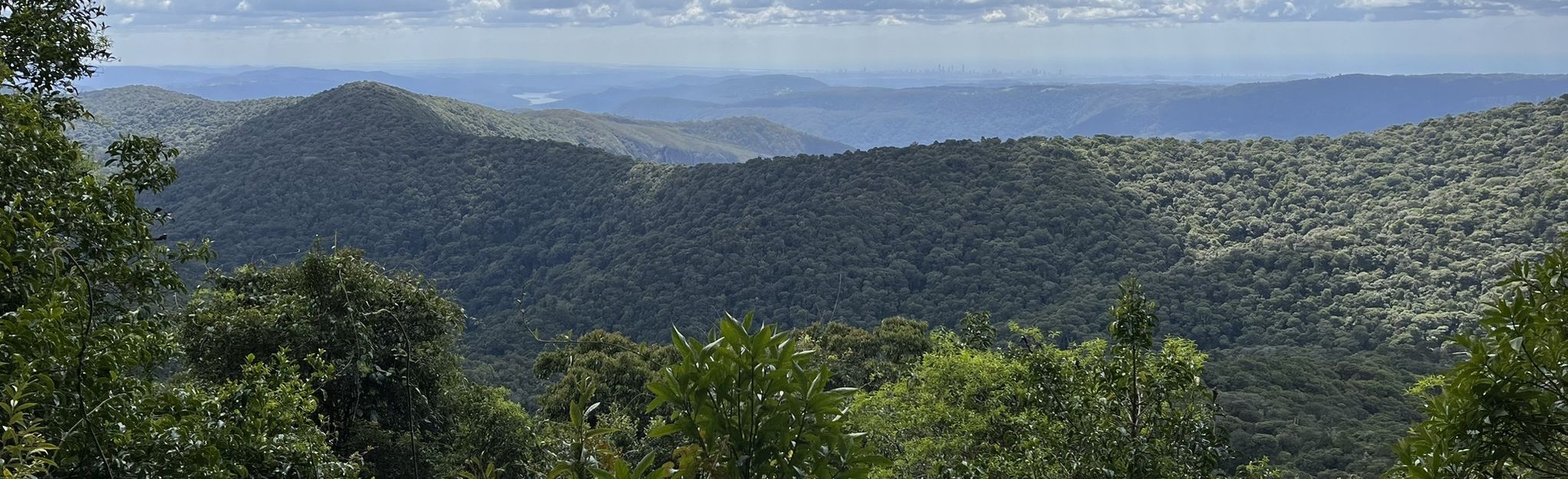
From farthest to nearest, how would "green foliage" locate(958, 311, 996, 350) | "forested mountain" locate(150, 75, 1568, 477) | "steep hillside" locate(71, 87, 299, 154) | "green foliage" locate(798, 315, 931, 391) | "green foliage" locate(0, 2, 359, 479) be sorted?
"steep hillside" locate(71, 87, 299, 154) < "forested mountain" locate(150, 75, 1568, 477) < "green foliage" locate(798, 315, 931, 391) < "green foliage" locate(958, 311, 996, 350) < "green foliage" locate(0, 2, 359, 479)

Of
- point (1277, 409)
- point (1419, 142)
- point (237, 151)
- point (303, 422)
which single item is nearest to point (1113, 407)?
point (303, 422)

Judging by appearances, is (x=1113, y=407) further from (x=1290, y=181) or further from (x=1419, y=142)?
(x=1419, y=142)

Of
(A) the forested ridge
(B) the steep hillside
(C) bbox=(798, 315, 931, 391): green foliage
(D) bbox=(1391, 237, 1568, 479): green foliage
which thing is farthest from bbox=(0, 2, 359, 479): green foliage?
(B) the steep hillside

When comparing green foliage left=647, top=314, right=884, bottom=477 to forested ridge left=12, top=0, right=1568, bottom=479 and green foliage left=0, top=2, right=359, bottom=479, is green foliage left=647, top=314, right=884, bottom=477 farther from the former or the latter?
green foliage left=0, top=2, right=359, bottom=479

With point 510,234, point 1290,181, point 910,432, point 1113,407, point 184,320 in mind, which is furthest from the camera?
point 510,234

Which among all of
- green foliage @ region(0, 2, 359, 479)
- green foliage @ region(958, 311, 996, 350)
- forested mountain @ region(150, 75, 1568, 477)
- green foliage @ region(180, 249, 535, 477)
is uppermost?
green foliage @ region(0, 2, 359, 479)

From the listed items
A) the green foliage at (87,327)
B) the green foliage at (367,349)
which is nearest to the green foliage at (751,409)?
the green foliage at (87,327)

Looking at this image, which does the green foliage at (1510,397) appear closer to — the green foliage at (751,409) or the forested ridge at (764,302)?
the forested ridge at (764,302)
